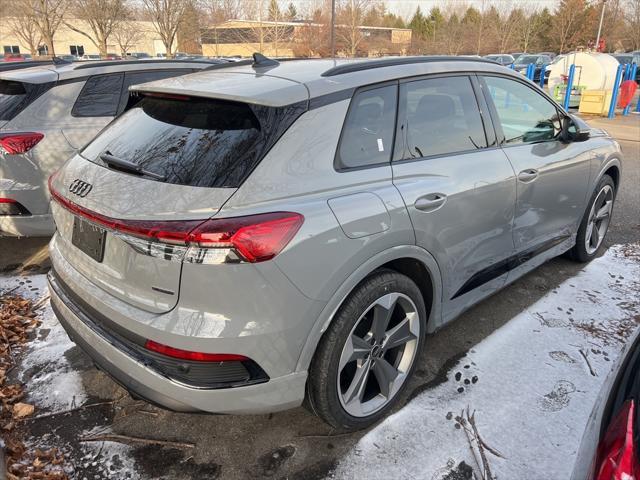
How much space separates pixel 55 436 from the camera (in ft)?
8.13

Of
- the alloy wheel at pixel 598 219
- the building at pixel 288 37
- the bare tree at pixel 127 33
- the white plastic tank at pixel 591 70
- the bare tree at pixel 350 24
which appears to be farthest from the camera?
the building at pixel 288 37

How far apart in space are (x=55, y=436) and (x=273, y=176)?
176 cm

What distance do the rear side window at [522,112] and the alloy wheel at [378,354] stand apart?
4.80 feet

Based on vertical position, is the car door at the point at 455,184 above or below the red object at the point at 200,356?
above

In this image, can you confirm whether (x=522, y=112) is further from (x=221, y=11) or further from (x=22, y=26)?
(x=22, y=26)

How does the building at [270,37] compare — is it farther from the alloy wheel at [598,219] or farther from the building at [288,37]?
the alloy wheel at [598,219]

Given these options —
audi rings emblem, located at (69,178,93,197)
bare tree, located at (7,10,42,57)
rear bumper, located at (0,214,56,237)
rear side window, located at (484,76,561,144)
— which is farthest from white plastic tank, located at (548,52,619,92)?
bare tree, located at (7,10,42,57)

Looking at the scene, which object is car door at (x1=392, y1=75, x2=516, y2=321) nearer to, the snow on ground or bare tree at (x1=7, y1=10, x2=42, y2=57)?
the snow on ground

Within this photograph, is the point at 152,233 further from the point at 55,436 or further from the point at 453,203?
the point at 453,203

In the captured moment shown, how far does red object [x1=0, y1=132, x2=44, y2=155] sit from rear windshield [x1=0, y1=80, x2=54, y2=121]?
0.22 meters

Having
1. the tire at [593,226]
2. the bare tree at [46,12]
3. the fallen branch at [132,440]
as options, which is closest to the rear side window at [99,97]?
the fallen branch at [132,440]

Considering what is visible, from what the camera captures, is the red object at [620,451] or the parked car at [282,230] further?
the parked car at [282,230]

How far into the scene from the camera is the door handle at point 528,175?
10.4 feet

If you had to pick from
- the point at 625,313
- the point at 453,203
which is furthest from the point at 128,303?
the point at 625,313
